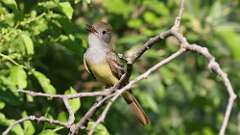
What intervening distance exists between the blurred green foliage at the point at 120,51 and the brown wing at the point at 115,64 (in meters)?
0.25

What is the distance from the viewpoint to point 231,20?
819 centimetres

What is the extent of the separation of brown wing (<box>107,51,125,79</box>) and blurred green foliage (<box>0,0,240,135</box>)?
252 mm

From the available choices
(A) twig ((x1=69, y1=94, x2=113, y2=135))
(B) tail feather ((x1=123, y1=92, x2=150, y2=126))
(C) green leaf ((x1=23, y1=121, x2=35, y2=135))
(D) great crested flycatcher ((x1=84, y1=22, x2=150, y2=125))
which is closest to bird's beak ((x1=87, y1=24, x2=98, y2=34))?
(D) great crested flycatcher ((x1=84, y1=22, x2=150, y2=125))

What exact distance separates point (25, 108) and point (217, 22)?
2.70m

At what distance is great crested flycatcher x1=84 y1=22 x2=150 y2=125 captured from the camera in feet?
17.4

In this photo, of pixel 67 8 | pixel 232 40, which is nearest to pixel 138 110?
pixel 67 8

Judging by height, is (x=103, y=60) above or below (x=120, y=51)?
above

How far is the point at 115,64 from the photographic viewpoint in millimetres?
5363

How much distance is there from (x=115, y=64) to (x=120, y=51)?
2.45 feet

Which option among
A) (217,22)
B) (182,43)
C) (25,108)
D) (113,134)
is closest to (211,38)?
(217,22)

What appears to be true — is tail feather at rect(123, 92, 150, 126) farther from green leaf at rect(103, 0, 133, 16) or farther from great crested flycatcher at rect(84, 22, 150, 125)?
green leaf at rect(103, 0, 133, 16)

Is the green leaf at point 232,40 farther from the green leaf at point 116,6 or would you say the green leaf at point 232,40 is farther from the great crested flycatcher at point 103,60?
the great crested flycatcher at point 103,60

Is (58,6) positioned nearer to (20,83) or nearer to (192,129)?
(20,83)

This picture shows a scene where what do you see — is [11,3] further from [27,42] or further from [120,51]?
[120,51]
